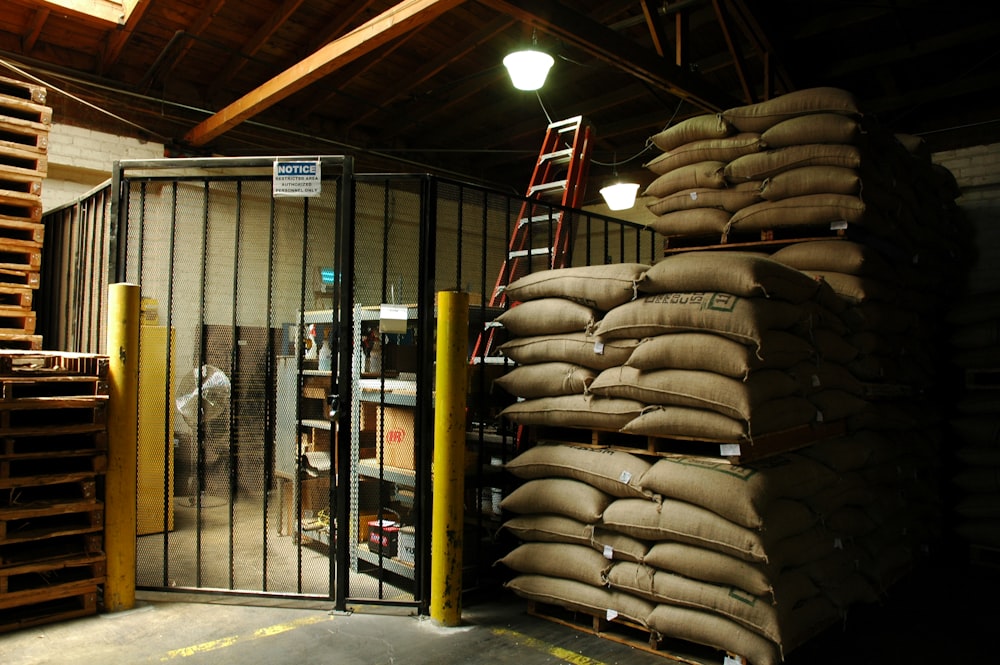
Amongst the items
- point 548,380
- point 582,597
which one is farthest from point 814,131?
point 582,597

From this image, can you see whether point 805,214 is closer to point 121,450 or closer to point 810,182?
point 810,182

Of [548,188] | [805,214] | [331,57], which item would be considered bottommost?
[805,214]

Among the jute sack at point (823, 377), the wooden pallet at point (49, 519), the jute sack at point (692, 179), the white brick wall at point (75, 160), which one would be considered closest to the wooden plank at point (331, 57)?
the white brick wall at point (75, 160)

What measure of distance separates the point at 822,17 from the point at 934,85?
163 centimetres

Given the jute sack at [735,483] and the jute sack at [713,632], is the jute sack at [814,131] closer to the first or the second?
the jute sack at [735,483]

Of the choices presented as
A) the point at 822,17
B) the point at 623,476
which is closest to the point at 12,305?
the point at 623,476

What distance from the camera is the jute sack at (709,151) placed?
4.53 m

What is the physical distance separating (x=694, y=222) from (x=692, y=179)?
0.98ft

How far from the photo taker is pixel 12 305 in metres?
4.81

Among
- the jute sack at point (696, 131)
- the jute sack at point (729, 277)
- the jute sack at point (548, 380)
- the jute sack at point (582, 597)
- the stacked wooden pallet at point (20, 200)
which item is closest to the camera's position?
the jute sack at point (729, 277)

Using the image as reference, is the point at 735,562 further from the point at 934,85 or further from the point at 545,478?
the point at 934,85

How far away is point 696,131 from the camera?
187 inches

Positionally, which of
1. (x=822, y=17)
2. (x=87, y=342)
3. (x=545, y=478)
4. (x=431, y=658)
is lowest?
(x=431, y=658)

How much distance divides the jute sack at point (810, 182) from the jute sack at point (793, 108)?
0.36 meters
